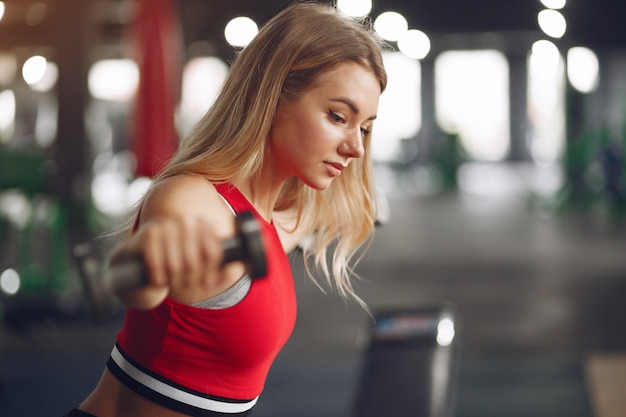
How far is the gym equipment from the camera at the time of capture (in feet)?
6.73

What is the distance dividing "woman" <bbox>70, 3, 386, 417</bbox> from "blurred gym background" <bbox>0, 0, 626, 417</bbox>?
287 mm

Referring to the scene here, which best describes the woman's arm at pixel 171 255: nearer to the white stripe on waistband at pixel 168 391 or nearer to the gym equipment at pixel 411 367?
the white stripe on waistband at pixel 168 391

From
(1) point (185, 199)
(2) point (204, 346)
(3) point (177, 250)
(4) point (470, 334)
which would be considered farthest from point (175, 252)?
(4) point (470, 334)

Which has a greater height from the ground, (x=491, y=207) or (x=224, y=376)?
(x=224, y=376)

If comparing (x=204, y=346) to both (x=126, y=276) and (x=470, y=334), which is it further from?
(x=470, y=334)

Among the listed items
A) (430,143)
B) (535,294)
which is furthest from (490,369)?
(430,143)

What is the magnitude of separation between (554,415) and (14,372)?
2662 mm

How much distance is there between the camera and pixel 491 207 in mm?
11398

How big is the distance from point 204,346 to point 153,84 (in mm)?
3509

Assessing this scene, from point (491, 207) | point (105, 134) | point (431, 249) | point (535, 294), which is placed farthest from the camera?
point (105, 134)

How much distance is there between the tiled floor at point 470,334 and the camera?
10.8ft

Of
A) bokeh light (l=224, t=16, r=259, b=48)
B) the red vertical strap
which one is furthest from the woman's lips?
bokeh light (l=224, t=16, r=259, b=48)

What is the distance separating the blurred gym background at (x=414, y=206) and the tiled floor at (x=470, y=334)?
0.02 m

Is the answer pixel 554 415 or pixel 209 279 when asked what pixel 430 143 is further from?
pixel 209 279
